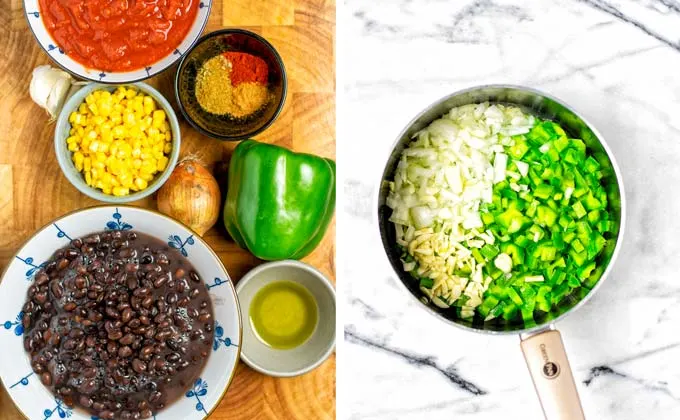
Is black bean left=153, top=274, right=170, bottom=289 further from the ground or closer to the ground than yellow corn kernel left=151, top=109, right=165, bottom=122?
closer to the ground

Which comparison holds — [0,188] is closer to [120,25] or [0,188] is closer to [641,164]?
[120,25]

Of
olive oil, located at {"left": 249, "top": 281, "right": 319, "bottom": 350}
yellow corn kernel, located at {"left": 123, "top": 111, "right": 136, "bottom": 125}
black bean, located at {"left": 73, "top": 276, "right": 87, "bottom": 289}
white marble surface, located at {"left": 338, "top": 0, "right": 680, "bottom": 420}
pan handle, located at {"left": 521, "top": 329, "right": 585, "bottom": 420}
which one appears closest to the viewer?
pan handle, located at {"left": 521, "top": 329, "right": 585, "bottom": 420}

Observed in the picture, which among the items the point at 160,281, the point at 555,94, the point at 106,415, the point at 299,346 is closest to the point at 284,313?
the point at 299,346

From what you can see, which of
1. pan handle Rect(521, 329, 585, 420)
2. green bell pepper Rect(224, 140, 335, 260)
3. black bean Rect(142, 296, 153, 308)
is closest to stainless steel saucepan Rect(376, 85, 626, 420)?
pan handle Rect(521, 329, 585, 420)

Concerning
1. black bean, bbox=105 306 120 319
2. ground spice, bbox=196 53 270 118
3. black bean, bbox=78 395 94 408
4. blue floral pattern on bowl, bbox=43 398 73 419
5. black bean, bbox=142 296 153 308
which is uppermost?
ground spice, bbox=196 53 270 118

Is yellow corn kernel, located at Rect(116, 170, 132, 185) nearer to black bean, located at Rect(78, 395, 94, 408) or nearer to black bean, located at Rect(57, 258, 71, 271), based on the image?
black bean, located at Rect(57, 258, 71, 271)

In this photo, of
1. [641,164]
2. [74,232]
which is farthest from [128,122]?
[641,164]
